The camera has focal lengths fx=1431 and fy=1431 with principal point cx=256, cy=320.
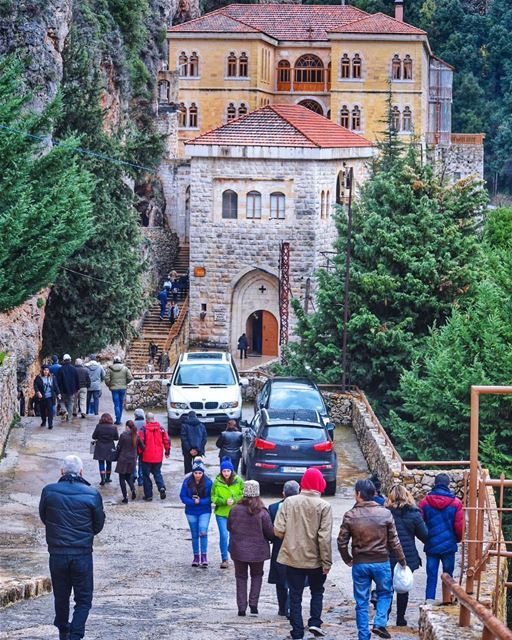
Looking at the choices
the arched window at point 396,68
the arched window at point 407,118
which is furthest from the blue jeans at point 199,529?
the arched window at point 407,118

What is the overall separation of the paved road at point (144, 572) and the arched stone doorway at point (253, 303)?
93.9 ft

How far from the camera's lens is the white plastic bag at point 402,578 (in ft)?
45.1

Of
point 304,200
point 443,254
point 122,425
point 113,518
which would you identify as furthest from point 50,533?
point 304,200

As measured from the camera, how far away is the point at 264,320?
189ft

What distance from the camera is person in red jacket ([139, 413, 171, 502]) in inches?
835

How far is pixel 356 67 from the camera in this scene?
80.4 m

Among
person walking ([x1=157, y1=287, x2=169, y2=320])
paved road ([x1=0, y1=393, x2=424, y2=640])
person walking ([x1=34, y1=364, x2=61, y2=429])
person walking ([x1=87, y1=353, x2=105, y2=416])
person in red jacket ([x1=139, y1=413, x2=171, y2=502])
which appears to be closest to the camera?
paved road ([x1=0, y1=393, x2=424, y2=640])

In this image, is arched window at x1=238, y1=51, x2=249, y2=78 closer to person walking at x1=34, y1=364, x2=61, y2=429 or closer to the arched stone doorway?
the arched stone doorway

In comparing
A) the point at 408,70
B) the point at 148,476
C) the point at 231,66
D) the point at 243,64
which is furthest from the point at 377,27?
the point at 148,476

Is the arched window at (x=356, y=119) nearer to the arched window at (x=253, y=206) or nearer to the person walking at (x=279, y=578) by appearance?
the arched window at (x=253, y=206)

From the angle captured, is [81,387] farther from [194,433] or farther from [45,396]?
[194,433]

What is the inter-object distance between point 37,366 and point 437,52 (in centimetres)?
7633

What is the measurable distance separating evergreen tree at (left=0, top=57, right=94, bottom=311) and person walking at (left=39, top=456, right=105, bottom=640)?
12874mm

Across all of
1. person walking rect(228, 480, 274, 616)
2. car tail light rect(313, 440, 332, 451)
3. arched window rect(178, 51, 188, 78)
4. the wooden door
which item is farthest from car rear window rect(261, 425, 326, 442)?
arched window rect(178, 51, 188, 78)
